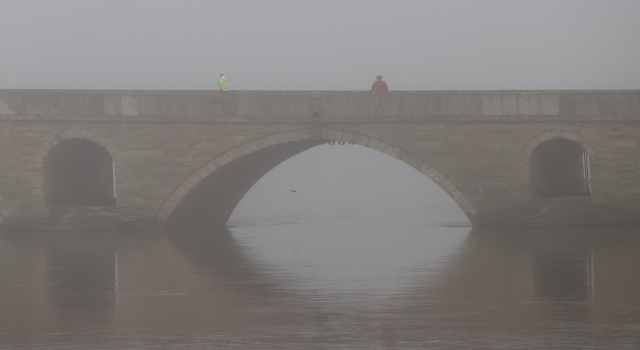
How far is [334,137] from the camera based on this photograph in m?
18.3

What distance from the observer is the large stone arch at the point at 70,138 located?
1823cm

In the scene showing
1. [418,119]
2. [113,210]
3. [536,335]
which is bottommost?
[536,335]

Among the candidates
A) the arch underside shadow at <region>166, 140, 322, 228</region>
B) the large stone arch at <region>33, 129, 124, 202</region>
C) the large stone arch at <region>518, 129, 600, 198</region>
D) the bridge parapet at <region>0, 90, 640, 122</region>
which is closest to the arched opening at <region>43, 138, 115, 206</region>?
the large stone arch at <region>33, 129, 124, 202</region>

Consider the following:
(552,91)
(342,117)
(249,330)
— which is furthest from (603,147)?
(249,330)

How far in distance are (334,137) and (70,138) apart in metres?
5.45

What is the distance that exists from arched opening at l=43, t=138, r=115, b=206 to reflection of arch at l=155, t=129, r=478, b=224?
8.39ft

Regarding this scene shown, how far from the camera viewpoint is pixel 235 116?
18125mm

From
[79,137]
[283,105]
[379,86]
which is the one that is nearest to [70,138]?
[79,137]

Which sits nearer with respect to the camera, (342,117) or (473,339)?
(473,339)

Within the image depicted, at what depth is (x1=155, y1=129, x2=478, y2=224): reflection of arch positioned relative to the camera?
18109 millimetres

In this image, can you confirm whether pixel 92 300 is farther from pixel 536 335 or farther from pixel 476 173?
pixel 476 173

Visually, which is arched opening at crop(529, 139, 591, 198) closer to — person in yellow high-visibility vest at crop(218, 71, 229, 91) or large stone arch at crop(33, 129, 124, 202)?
person in yellow high-visibility vest at crop(218, 71, 229, 91)

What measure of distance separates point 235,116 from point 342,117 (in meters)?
2.19

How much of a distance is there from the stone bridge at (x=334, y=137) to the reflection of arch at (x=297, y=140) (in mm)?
25
